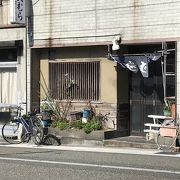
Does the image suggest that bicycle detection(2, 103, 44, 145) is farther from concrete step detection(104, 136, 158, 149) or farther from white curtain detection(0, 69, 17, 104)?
concrete step detection(104, 136, 158, 149)

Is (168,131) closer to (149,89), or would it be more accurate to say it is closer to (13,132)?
(149,89)

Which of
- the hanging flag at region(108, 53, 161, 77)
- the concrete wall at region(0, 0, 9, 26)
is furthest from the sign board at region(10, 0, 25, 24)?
the hanging flag at region(108, 53, 161, 77)

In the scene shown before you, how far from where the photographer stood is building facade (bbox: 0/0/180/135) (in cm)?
1755

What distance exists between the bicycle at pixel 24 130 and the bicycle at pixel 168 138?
3956mm

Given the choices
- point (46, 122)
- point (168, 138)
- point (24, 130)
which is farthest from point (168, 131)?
point (24, 130)

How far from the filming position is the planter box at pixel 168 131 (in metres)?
16.3

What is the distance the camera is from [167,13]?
17078mm

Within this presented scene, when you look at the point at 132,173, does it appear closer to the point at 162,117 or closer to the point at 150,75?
the point at 162,117

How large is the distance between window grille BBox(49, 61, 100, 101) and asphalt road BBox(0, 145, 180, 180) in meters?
3.18

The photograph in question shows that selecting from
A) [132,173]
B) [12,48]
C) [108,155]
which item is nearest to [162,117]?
[108,155]

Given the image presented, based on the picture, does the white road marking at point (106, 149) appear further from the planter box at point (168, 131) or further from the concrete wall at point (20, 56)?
the concrete wall at point (20, 56)

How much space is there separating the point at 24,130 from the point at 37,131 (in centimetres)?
79

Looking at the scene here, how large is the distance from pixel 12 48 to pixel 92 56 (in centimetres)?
379

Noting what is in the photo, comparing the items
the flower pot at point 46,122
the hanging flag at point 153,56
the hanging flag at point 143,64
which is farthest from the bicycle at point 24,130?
the hanging flag at point 153,56
